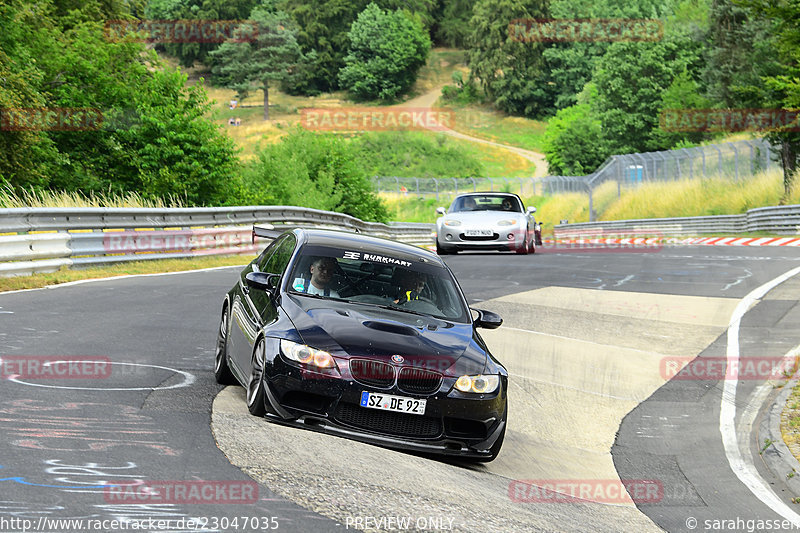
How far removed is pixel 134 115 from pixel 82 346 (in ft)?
70.4

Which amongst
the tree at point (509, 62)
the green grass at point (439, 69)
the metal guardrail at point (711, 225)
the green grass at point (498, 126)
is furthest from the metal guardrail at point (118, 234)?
the green grass at point (439, 69)

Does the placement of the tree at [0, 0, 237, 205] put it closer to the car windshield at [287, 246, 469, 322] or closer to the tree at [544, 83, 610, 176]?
the car windshield at [287, 246, 469, 322]

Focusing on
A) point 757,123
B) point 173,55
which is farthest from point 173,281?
point 173,55

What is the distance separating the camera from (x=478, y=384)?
23.1ft

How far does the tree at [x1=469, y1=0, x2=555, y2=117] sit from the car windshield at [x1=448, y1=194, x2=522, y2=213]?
114m

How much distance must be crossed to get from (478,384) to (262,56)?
138 meters

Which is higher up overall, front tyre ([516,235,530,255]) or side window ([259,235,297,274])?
side window ([259,235,297,274])

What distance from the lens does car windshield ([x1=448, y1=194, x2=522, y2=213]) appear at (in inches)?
971

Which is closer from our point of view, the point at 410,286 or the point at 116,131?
the point at 410,286

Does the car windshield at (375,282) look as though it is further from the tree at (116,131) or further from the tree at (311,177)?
the tree at (311,177)

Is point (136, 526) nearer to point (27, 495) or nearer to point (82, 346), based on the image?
point (27, 495)

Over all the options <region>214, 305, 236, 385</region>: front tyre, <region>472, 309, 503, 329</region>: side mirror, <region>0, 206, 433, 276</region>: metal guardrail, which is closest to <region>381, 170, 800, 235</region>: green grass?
<region>0, 206, 433, 276</region>: metal guardrail

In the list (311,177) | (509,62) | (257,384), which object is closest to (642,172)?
(311,177)

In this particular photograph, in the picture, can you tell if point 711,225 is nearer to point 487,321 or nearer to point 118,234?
point 118,234
